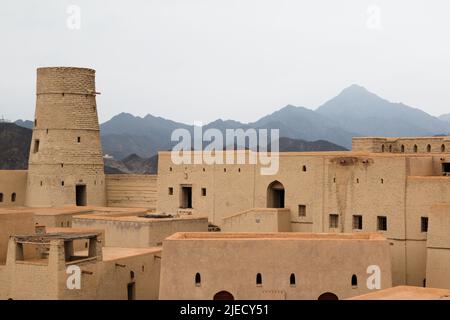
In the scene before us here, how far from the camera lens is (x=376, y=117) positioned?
17125cm

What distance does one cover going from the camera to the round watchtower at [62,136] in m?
36.7

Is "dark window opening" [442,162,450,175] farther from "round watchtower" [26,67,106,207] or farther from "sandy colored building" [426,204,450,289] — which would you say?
"round watchtower" [26,67,106,207]

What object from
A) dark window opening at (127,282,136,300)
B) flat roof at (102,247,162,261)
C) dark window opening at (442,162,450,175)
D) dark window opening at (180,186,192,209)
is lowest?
dark window opening at (127,282,136,300)

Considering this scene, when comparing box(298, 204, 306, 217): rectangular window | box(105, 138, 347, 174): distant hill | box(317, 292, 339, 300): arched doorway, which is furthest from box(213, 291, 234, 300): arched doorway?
box(105, 138, 347, 174): distant hill

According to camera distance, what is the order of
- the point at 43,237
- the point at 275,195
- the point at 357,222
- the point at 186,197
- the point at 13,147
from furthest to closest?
the point at 13,147
the point at 186,197
the point at 275,195
the point at 357,222
the point at 43,237

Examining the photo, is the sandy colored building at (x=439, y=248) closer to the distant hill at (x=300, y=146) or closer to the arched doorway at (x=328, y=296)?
the arched doorway at (x=328, y=296)

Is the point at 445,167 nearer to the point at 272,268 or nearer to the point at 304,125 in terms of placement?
the point at 272,268

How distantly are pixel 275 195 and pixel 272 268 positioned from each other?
10927 millimetres

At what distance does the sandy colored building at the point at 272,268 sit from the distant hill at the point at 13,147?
2337 inches

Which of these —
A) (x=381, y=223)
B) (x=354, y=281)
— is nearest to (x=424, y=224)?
(x=381, y=223)

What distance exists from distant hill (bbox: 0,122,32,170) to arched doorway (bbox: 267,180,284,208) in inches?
2004

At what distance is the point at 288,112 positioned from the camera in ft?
534

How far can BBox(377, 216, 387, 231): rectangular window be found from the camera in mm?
28500

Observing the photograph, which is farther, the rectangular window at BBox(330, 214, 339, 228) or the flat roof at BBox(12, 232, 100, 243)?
the rectangular window at BBox(330, 214, 339, 228)
